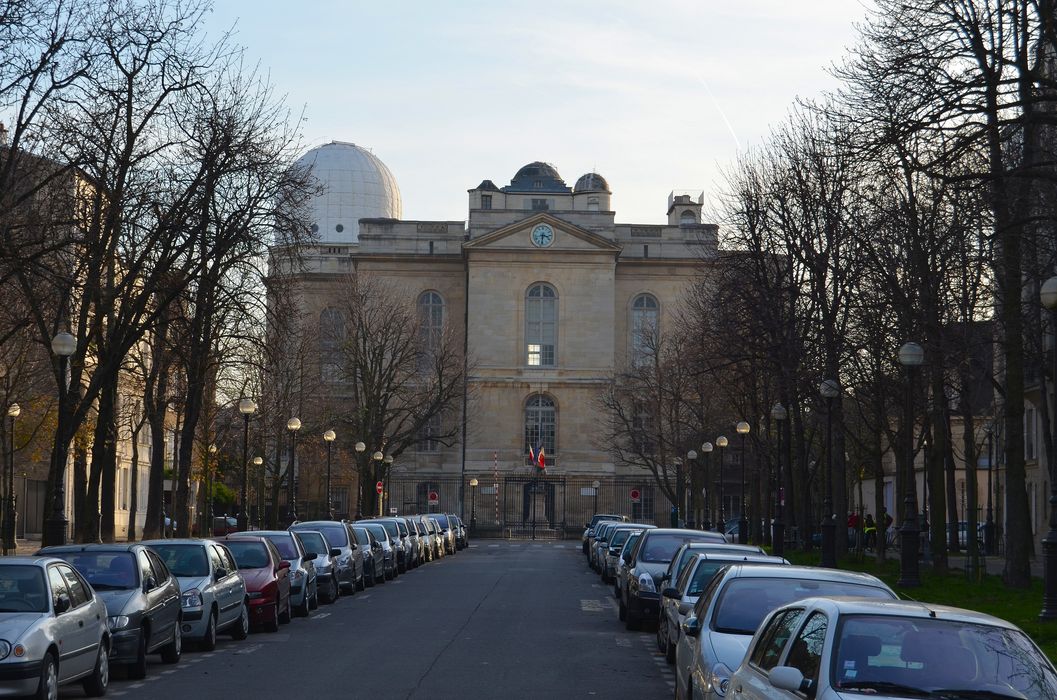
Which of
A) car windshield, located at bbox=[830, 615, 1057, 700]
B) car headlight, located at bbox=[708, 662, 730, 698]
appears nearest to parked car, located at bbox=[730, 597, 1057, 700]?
car windshield, located at bbox=[830, 615, 1057, 700]

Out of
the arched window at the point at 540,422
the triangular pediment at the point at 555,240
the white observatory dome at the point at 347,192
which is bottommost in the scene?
the arched window at the point at 540,422

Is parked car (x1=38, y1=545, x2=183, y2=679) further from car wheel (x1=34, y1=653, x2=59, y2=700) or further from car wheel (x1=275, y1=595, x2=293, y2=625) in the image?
car wheel (x1=275, y1=595, x2=293, y2=625)

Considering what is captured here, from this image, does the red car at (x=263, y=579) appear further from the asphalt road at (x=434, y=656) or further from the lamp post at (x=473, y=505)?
the lamp post at (x=473, y=505)

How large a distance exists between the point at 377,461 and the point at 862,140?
45447 millimetres

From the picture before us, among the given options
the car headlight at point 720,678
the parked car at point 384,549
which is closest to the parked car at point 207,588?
the car headlight at point 720,678

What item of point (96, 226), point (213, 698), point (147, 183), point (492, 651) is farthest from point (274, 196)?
point (213, 698)

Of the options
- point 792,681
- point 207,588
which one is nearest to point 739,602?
point 792,681

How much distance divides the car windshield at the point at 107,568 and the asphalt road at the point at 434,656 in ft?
3.62

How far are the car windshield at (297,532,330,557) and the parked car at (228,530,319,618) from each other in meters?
2.51

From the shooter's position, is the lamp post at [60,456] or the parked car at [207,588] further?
the lamp post at [60,456]

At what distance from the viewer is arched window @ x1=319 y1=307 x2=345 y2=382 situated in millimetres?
66350

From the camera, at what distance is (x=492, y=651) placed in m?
19.2

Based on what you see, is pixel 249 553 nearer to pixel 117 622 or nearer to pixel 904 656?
pixel 117 622

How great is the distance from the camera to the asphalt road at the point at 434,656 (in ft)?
49.9
